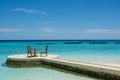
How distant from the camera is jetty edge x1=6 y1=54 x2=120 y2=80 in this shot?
26.5ft

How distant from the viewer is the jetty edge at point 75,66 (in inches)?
318

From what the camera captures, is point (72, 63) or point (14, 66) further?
point (14, 66)

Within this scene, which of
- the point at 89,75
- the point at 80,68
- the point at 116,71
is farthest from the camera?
the point at 80,68

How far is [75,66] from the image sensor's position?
10078mm

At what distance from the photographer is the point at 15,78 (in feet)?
30.7

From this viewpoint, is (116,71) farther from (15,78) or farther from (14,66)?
(14,66)

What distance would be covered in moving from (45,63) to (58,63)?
1.28 metres

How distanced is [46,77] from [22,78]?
1.05 m

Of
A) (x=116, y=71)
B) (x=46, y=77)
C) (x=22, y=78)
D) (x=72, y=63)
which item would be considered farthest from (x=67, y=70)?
(x=116, y=71)

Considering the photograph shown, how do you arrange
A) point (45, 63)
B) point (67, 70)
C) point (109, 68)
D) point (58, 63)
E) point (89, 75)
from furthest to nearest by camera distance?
point (45, 63) < point (58, 63) < point (67, 70) < point (89, 75) < point (109, 68)

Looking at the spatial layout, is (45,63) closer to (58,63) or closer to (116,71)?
(58,63)

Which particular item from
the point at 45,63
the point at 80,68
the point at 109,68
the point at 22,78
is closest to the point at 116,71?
the point at 109,68

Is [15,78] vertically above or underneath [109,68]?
underneath

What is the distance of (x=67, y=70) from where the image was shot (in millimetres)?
10547
